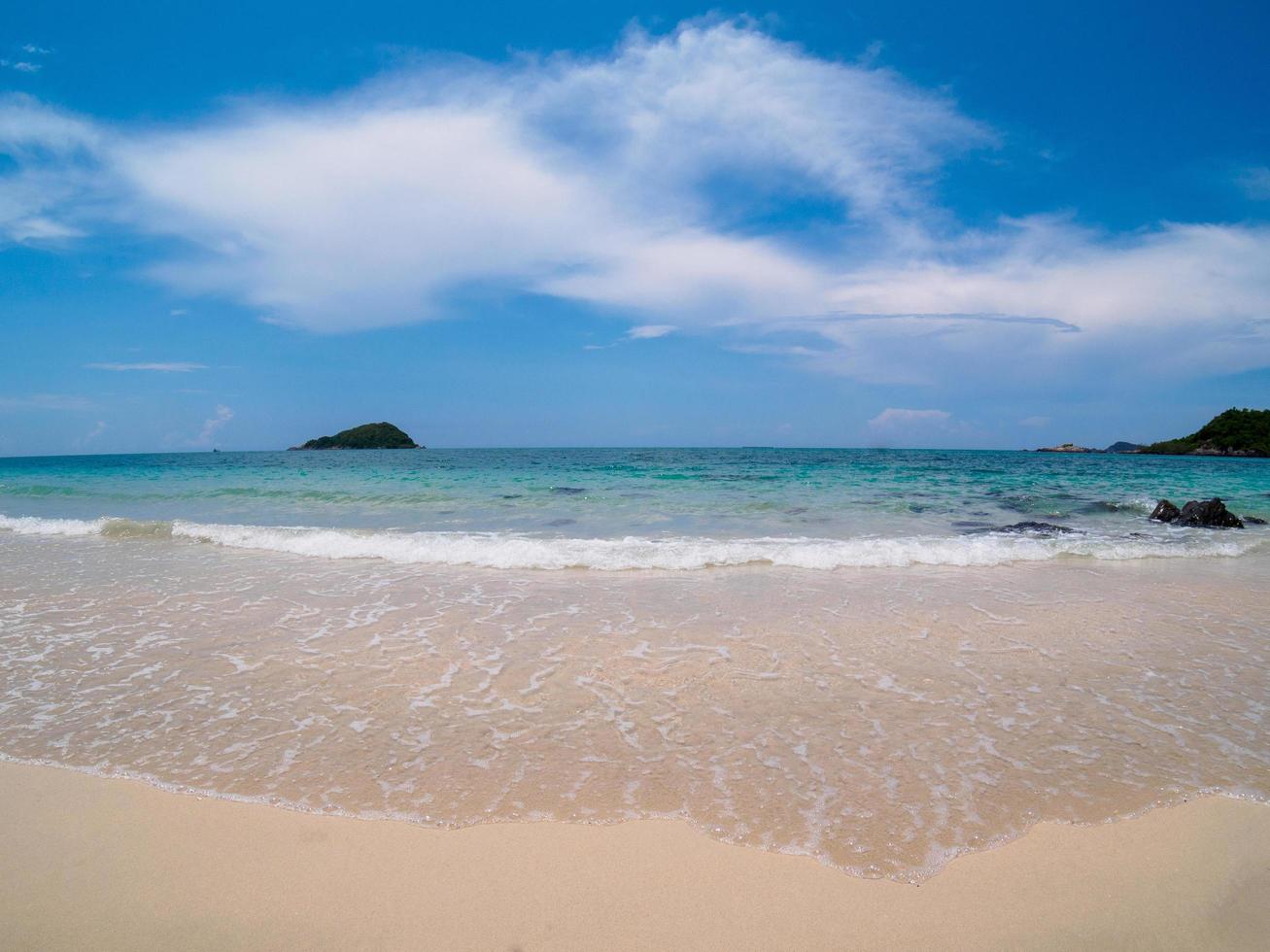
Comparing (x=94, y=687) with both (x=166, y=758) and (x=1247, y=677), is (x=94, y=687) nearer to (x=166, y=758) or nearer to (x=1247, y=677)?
(x=166, y=758)

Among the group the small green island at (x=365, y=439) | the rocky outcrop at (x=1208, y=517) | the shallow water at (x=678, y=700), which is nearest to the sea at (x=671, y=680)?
the shallow water at (x=678, y=700)

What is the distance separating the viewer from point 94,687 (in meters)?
5.09

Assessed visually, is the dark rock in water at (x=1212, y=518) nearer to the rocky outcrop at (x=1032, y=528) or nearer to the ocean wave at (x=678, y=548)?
the ocean wave at (x=678, y=548)

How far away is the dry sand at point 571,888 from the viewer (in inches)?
98.7

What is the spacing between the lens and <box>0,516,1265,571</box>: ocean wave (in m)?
10.3

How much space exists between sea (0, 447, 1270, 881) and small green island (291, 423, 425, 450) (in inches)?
4617

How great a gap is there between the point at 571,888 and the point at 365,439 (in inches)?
5151

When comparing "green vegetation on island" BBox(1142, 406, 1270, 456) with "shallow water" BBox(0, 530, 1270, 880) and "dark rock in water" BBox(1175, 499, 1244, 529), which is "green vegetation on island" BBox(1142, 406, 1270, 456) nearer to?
"dark rock in water" BBox(1175, 499, 1244, 529)

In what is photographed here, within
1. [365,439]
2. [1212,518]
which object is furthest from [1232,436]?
[365,439]

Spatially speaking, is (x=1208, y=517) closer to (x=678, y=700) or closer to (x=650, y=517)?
(x=650, y=517)

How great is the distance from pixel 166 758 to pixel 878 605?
7.11 meters

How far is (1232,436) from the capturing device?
251 feet

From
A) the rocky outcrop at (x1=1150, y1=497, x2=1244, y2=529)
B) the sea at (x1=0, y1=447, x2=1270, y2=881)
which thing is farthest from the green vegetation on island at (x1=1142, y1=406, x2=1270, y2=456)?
the sea at (x1=0, y1=447, x2=1270, y2=881)

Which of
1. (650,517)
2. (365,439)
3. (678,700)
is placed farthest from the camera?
(365,439)
